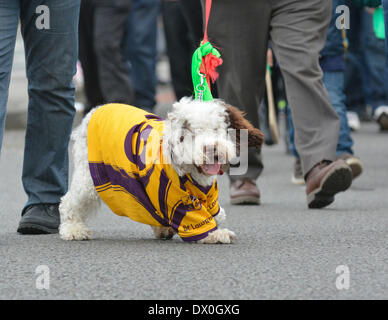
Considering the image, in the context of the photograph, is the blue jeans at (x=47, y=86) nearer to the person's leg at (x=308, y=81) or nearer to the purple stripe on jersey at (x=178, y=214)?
the purple stripe on jersey at (x=178, y=214)

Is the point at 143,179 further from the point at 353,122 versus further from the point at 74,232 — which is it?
the point at 353,122

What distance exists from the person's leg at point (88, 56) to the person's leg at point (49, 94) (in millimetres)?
4828

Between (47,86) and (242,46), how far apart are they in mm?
1442

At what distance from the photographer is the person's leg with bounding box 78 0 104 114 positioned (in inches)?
379

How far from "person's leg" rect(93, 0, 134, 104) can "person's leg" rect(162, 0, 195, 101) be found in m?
0.63

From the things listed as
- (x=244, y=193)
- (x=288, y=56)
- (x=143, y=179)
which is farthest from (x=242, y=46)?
(x=143, y=179)

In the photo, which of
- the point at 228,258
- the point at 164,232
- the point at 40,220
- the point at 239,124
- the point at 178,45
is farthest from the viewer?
the point at 178,45

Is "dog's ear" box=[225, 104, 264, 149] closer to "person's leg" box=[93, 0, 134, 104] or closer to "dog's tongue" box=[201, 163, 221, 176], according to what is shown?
"dog's tongue" box=[201, 163, 221, 176]

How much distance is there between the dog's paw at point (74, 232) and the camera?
178 inches

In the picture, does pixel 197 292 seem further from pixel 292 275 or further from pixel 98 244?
pixel 98 244

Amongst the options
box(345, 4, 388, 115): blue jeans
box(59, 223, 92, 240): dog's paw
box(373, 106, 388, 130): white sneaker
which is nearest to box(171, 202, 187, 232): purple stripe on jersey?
box(59, 223, 92, 240): dog's paw

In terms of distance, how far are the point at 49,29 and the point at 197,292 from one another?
1881 mm

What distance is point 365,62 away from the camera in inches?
425
